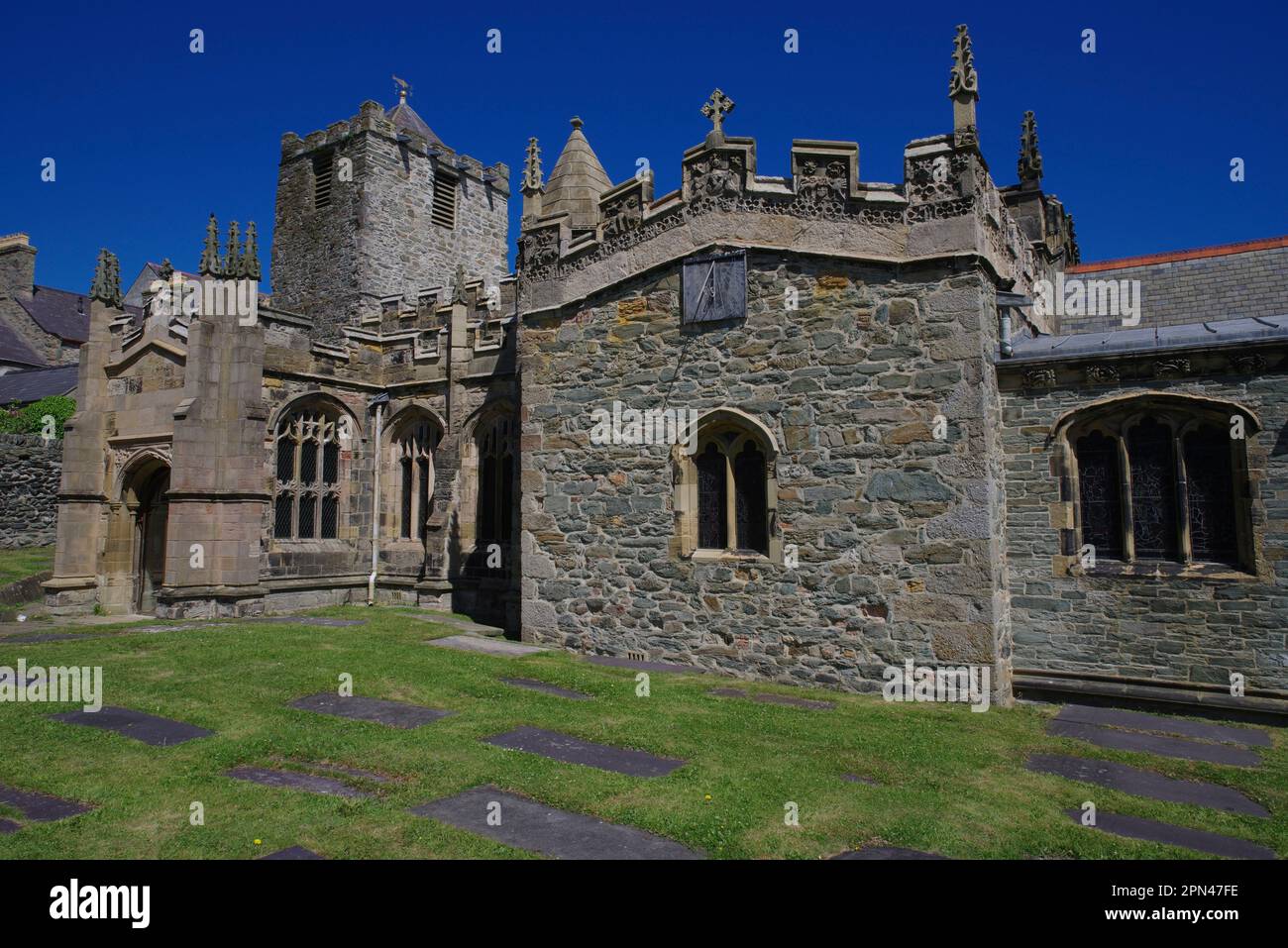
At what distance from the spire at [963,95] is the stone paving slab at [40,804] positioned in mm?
11513

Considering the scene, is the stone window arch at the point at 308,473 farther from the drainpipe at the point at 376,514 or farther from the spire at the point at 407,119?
the spire at the point at 407,119

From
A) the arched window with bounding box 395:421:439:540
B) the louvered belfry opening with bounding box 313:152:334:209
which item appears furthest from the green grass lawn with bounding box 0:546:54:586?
the louvered belfry opening with bounding box 313:152:334:209

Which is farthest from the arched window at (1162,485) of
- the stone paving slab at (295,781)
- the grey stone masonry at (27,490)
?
the grey stone masonry at (27,490)

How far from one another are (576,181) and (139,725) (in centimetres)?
1116

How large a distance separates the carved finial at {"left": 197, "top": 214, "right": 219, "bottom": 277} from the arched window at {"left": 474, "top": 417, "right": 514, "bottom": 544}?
20.2 ft

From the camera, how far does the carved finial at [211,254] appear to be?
15984 mm

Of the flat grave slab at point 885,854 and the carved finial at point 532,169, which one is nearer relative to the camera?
the flat grave slab at point 885,854

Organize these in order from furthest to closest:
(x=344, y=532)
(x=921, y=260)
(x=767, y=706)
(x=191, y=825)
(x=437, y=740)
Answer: (x=344, y=532) → (x=921, y=260) → (x=767, y=706) → (x=437, y=740) → (x=191, y=825)

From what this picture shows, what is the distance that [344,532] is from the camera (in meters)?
18.7

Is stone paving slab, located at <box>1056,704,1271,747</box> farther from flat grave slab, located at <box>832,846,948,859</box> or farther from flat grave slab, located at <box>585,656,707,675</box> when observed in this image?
flat grave slab, located at <box>832,846,948,859</box>

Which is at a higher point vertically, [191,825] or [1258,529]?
[1258,529]
